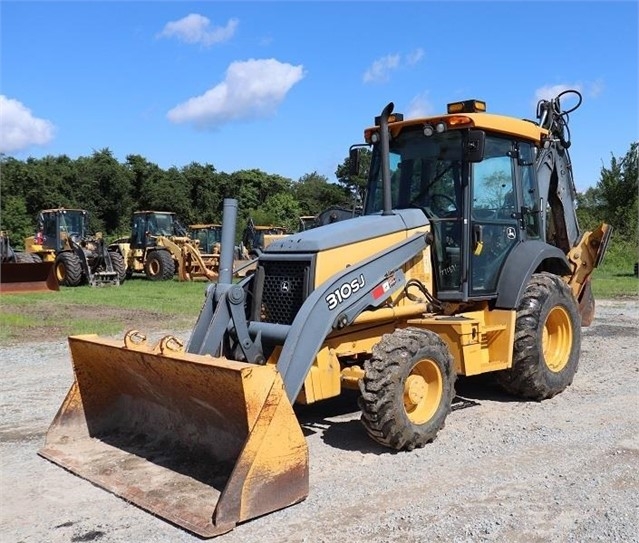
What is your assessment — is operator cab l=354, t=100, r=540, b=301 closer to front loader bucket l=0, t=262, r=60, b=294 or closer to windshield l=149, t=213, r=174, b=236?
front loader bucket l=0, t=262, r=60, b=294

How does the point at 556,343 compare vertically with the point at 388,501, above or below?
above

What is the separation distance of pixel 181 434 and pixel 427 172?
10.5 ft

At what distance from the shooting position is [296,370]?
4.95 meters

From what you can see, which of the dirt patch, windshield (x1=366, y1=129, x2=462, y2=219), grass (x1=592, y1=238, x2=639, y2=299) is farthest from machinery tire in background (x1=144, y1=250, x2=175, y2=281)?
windshield (x1=366, y1=129, x2=462, y2=219)

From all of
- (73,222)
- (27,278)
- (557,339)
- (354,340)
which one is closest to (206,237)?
(73,222)

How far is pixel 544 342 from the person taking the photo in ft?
23.5

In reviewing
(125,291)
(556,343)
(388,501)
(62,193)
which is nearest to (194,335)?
(388,501)

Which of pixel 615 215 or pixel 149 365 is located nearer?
pixel 149 365

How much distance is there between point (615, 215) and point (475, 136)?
30.4 m

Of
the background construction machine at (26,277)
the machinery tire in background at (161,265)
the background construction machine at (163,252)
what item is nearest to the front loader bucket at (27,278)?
the background construction machine at (26,277)

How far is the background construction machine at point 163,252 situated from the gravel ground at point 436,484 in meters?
17.6

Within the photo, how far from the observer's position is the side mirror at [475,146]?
591 centimetres

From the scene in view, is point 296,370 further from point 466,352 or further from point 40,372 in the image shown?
point 40,372

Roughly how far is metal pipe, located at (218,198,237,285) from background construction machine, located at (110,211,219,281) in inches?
724
